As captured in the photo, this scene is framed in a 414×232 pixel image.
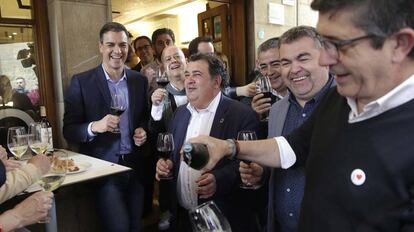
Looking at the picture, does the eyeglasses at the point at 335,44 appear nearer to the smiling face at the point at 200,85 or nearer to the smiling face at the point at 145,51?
the smiling face at the point at 200,85

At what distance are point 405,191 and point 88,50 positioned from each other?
2.90 metres

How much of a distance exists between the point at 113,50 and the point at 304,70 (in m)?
1.64

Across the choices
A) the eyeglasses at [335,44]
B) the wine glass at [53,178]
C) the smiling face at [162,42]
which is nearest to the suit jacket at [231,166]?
the wine glass at [53,178]

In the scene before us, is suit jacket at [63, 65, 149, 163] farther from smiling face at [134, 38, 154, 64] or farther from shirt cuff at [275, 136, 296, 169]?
shirt cuff at [275, 136, 296, 169]

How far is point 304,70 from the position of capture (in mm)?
1792

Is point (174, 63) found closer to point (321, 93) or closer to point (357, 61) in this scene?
point (321, 93)

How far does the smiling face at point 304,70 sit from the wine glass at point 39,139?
1.58m

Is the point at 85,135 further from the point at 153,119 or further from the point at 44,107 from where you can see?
the point at 44,107


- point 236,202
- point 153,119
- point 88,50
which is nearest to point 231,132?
point 236,202

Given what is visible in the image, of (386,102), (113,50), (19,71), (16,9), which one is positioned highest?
(16,9)

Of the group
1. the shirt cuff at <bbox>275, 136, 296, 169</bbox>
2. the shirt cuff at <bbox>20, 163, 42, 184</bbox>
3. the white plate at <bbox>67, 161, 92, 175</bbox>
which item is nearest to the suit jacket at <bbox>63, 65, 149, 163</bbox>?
the white plate at <bbox>67, 161, 92, 175</bbox>

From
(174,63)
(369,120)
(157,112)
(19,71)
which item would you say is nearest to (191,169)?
(157,112)

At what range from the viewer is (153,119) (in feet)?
9.27

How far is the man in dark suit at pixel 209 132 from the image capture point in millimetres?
2090
